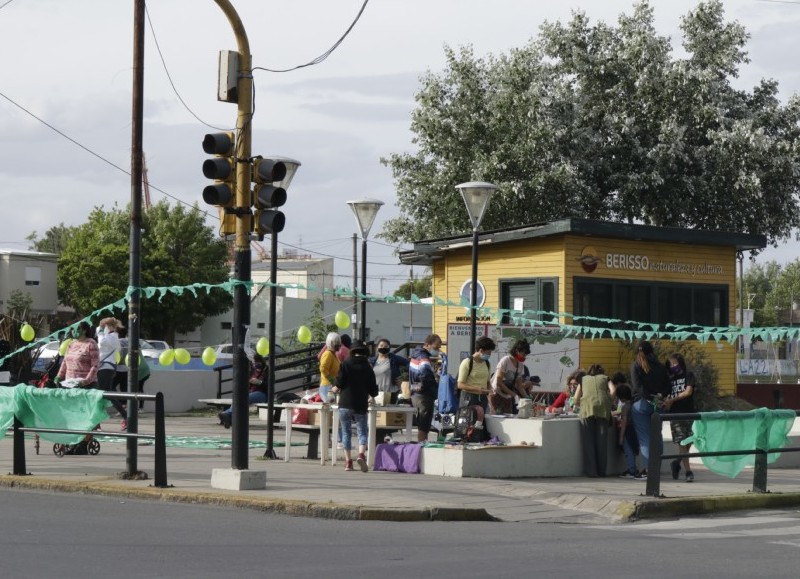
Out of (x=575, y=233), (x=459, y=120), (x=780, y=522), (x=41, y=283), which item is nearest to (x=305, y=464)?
(x=780, y=522)

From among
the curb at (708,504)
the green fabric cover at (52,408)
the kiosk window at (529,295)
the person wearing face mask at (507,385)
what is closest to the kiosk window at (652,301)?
the kiosk window at (529,295)

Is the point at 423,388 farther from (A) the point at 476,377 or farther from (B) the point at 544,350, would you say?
(B) the point at 544,350

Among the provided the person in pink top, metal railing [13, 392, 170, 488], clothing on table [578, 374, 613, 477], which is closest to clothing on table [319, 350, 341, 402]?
Answer: the person in pink top

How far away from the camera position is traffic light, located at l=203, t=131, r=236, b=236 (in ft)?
41.4

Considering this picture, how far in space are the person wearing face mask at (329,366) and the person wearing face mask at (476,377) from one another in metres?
2.39

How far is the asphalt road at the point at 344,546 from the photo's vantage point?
8.60 m

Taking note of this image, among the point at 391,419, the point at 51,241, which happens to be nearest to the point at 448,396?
the point at 391,419

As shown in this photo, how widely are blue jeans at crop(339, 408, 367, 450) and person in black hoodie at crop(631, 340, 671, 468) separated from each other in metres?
3.62

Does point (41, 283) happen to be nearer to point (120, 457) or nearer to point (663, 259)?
point (663, 259)

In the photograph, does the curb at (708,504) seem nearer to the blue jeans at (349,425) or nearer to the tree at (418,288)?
the blue jeans at (349,425)

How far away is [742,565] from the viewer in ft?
30.8

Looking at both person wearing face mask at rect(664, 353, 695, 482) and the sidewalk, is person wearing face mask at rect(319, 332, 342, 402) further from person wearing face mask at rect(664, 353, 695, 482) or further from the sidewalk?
person wearing face mask at rect(664, 353, 695, 482)

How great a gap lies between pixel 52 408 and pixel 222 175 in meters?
3.92

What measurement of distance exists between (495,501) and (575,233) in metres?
14.2
